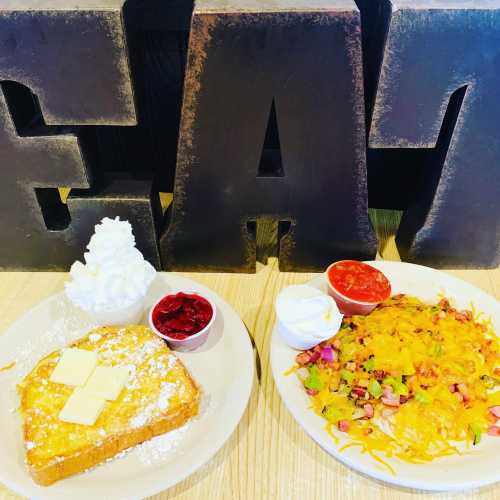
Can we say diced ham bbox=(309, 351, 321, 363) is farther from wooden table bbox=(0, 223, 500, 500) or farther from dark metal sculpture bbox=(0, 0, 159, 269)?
dark metal sculpture bbox=(0, 0, 159, 269)

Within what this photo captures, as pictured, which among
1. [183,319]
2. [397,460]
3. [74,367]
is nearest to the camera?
[397,460]

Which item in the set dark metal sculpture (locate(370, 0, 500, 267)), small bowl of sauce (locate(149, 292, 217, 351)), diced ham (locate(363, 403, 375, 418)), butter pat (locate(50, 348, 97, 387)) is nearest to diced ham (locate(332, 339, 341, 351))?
diced ham (locate(363, 403, 375, 418))

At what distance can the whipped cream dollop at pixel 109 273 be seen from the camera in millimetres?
1194

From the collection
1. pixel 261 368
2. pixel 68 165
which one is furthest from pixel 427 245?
pixel 68 165

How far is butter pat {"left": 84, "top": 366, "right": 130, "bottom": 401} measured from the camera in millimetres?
1090

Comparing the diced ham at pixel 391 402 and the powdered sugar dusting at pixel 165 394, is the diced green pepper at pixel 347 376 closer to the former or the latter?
the diced ham at pixel 391 402

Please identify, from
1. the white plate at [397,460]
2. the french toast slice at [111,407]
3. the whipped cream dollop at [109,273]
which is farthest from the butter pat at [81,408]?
the white plate at [397,460]

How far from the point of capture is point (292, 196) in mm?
1360

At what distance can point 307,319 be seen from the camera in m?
1.20

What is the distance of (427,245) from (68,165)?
3.41 ft

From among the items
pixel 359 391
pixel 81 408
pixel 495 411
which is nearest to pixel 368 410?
pixel 359 391

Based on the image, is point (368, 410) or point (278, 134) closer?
point (368, 410)

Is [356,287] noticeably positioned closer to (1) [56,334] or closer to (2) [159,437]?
(2) [159,437]

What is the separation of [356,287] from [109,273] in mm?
624
